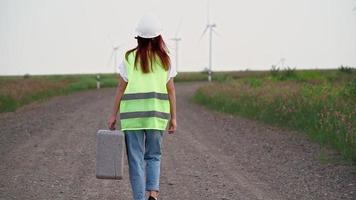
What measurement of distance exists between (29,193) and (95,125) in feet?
25.6

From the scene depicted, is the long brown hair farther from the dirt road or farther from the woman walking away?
the dirt road

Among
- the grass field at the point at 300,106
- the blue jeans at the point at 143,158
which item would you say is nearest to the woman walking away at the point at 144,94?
the blue jeans at the point at 143,158

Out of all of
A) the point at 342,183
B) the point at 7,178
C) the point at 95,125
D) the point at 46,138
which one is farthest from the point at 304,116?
the point at 7,178

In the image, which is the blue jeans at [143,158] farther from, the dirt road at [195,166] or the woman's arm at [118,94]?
the dirt road at [195,166]

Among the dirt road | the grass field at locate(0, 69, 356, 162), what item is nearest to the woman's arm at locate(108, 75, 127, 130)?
the dirt road

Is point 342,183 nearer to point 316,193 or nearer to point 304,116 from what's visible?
point 316,193

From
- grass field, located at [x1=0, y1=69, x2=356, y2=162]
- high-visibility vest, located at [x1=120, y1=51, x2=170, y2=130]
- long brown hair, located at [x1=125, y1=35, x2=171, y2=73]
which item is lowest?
grass field, located at [x1=0, y1=69, x2=356, y2=162]

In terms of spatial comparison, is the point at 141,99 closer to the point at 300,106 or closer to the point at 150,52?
the point at 150,52

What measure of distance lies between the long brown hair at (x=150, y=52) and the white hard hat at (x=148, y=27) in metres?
0.07

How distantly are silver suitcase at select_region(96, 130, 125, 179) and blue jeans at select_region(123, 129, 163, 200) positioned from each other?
82mm

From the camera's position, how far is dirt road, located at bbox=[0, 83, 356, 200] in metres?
7.84

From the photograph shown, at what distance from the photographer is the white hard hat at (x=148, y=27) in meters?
5.88

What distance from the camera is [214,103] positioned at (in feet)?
78.0

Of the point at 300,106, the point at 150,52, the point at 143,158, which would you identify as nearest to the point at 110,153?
the point at 143,158
